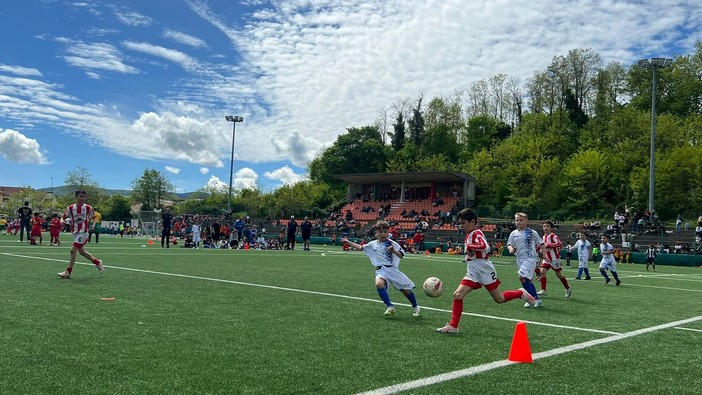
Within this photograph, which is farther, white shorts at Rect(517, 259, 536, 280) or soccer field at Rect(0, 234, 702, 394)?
white shorts at Rect(517, 259, 536, 280)

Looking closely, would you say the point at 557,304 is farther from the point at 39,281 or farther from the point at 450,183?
the point at 450,183

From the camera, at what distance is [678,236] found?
37719 mm

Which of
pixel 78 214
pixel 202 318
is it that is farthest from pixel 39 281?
pixel 202 318

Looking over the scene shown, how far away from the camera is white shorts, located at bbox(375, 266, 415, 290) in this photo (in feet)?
31.2

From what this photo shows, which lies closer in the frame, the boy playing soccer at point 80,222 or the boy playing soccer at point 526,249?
the boy playing soccer at point 526,249

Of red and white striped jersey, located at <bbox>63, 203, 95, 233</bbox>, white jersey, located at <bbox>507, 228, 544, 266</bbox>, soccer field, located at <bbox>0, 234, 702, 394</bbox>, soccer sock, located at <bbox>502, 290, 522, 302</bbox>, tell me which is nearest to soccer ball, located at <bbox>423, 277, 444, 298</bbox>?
soccer field, located at <bbox>0, 234, 702, 394</bbox>

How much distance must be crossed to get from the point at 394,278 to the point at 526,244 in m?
3.89

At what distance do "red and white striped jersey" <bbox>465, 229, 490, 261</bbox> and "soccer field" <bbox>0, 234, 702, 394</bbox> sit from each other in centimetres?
109

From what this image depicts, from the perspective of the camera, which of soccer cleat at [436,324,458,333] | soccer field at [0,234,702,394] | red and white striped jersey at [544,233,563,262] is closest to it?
soccer field at [0,234,702,394]

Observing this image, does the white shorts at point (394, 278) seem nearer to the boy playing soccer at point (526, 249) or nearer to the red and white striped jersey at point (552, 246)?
the boy playing soccer at point (526, 249)

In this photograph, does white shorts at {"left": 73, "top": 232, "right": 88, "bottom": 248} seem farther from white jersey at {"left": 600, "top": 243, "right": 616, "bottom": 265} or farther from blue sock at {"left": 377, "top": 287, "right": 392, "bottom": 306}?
white jersey at {"left": 600, "top": 243, "right": 616, "bottom": 265}

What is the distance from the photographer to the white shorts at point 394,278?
374 inches

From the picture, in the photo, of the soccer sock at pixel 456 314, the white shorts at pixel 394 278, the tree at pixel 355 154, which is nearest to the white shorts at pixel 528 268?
the white shorts at pixel 394 278

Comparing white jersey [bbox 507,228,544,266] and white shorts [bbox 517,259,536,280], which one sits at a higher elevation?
white jersey [bbox 507,228,544,266]
